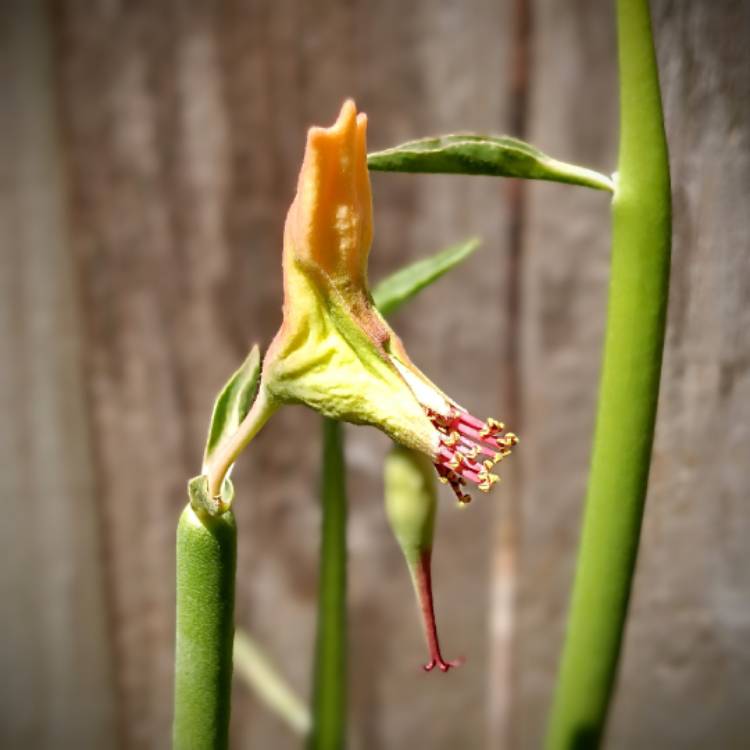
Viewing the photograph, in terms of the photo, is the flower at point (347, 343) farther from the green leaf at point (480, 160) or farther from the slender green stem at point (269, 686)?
the slender green stem at point (269, 686)

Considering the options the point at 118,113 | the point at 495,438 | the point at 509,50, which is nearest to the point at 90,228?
the point at 118,113

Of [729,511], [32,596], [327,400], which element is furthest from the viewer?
[32,596]

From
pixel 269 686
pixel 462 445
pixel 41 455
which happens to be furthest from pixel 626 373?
pixel 41 455

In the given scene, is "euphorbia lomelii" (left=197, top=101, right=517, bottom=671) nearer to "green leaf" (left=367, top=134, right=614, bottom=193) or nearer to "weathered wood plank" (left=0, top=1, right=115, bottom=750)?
"green leaf" (left=367, top=134, right=614, bottom=193)

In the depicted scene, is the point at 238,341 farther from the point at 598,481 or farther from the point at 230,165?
the point at 598,481

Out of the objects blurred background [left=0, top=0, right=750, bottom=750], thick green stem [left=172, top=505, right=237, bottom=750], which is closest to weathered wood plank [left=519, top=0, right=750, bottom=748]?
blurred background [left=0, top=0, right=750, bottom=750]
